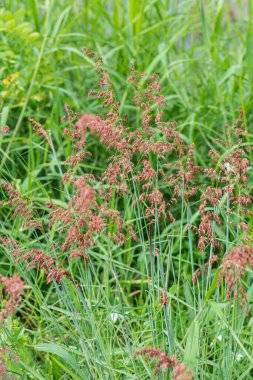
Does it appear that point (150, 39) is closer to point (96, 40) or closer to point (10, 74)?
point (96, 40)

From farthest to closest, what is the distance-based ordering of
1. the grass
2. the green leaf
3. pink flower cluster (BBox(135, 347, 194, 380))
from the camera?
the grass
the green leaf
pink flower cluster (BBox(135, 347, 194, 380))

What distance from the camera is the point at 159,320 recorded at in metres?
2.50

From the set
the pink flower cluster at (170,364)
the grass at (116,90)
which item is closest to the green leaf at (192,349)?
the pink flower cluster at (170,364)

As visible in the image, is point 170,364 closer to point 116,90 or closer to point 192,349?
point 192,349

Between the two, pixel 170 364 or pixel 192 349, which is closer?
pixel 170 364

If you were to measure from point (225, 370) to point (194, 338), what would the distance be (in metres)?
0.21

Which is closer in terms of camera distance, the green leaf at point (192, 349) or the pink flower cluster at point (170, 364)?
the pink flower cluster at point (170, 364)

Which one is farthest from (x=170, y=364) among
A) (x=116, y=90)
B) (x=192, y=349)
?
(x=116, y=90)

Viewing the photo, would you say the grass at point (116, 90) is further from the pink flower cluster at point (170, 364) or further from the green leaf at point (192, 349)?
the pink flower cluster at point (170, 364)

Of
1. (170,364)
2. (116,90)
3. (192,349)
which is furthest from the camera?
(116,90)

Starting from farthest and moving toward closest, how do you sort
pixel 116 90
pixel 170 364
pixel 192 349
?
pixel 116 90 → pixel 192 349 → pixel 170 364

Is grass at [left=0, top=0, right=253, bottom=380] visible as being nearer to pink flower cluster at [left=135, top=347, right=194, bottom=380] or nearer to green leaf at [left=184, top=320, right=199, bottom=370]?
green leaf at [left=184, top=320, right=199, bottom=370]

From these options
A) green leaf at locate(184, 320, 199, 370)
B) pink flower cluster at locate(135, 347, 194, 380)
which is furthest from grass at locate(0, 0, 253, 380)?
pink flower cluster at locate(135, 347, 194, 380)

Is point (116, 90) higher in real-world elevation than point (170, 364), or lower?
lower
